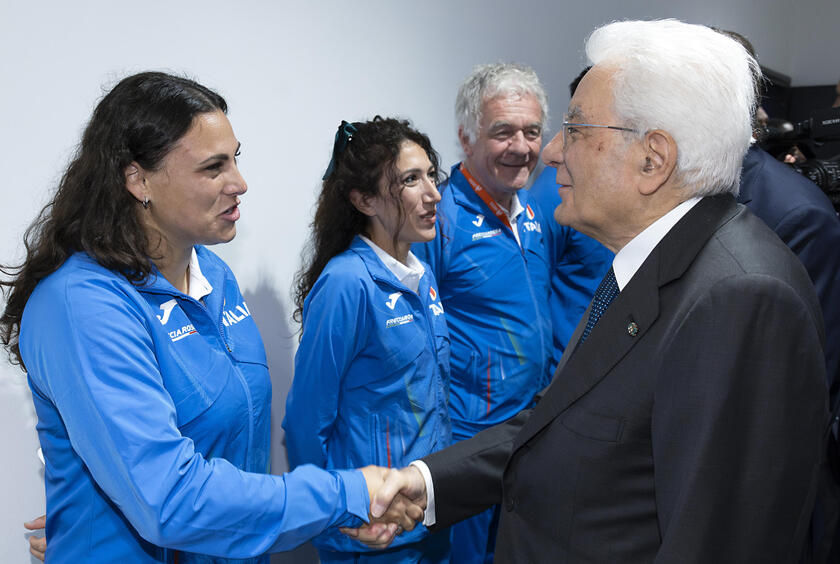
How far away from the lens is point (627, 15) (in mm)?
4121

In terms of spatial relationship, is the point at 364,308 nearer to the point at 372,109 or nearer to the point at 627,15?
the point at 372,109

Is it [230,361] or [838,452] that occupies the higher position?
[230,361]

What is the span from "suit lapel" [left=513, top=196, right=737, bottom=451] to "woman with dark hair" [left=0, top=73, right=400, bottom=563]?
52 centimetres

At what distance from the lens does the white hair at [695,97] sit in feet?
4.07

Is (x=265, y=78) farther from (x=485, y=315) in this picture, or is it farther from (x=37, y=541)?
(x=37, y=541)

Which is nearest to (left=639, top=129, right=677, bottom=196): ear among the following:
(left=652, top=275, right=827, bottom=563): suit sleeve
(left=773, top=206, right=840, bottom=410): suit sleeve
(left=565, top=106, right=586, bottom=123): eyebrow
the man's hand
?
(left=565, top=106, right=586, bottom=123): eyebrow

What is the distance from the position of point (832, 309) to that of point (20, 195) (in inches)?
84.4

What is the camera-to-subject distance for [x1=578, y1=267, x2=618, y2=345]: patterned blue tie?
1395 millimetres

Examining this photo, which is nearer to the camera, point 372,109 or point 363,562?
point 363,562

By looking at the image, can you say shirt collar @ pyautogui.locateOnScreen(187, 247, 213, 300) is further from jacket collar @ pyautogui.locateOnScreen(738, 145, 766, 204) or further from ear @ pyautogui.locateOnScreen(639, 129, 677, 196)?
jacket collar @ pyautogui.locateOnScreen(738, 145, 766, 204)

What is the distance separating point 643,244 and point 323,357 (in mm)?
883

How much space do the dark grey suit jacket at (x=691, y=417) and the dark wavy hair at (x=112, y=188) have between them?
2.73 ft

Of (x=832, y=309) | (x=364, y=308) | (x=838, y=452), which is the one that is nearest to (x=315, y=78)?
(x=364, y=308)

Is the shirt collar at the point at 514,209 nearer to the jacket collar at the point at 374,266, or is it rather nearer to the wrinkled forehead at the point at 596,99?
the jacket collar at the point at 374,266
